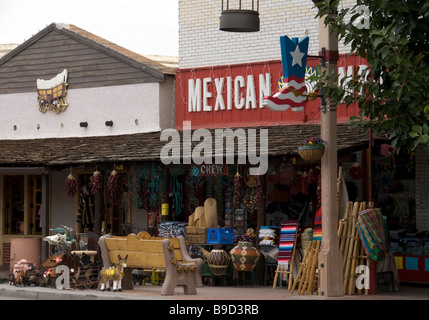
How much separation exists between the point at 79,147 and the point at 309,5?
598 cm

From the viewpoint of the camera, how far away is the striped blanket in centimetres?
1727

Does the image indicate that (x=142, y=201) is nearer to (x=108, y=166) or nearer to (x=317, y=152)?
(x=108, y=166)

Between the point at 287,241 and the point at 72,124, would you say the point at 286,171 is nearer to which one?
the point at 287,241

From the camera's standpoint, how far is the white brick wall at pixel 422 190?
20258 millimetres

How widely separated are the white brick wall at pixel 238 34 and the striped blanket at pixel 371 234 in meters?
5.07

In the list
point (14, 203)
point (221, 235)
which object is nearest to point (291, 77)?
point (221, 235)

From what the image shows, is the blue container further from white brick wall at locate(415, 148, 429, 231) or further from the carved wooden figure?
white brick wall at locate(415, 148, 429, 231)

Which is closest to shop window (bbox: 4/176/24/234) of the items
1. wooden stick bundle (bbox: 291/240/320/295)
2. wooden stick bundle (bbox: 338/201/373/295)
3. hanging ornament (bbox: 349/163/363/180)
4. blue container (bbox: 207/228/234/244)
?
blue container (bbox: 207/228/234/244)

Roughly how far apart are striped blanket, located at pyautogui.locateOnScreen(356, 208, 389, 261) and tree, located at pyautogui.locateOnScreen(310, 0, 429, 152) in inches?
103

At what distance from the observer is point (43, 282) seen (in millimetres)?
19438

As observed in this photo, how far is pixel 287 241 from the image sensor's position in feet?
62.7

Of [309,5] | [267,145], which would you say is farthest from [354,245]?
[309,5]

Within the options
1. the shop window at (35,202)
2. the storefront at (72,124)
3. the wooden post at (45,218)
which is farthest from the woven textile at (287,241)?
the shop window at (35,202)

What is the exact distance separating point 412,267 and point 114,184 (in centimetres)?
612
